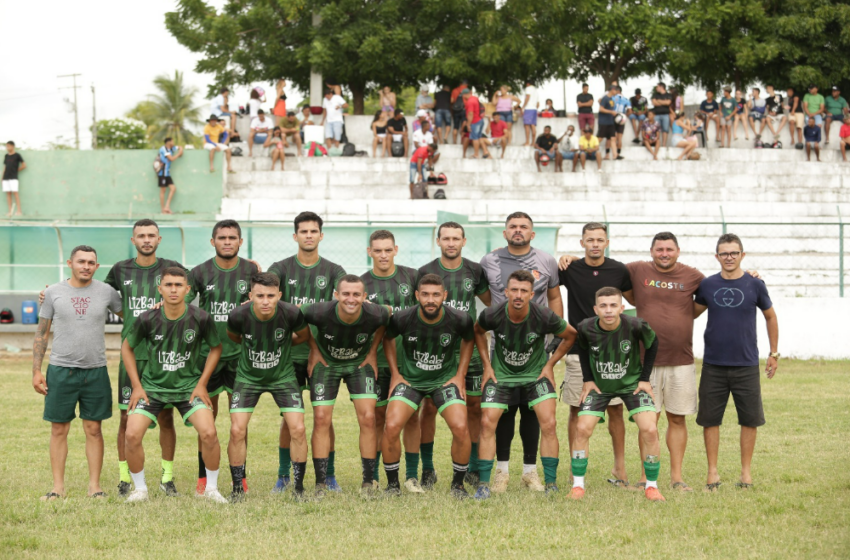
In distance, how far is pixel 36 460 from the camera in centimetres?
958

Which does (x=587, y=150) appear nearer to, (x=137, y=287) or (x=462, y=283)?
(x=462, y=283)

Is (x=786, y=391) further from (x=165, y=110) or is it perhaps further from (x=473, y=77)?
(x=165, y=110)

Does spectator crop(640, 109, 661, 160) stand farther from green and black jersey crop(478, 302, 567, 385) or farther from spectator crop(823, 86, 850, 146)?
green and black jersey crop(478, 302, 567, 385)

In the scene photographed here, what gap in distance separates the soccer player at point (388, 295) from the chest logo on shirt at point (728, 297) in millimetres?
2728

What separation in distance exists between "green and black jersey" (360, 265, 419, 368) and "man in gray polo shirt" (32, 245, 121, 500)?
237 centimetres

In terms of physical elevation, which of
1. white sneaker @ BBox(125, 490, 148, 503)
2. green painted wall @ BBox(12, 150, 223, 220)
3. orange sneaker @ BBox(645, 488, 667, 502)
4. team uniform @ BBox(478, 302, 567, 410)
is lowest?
orange sneaker @ BBox(645, 488, 667, 502)

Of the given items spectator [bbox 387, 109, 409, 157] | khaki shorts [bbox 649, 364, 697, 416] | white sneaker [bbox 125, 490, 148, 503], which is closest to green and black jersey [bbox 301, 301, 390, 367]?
white sneaker [bbox 125, 490, 148, 503]

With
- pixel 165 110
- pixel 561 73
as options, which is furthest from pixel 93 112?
pixel 561 73

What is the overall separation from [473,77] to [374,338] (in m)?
25.1

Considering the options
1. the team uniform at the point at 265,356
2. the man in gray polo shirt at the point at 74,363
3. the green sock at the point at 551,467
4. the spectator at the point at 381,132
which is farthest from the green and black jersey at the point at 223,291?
the spectator at the point at 381,132

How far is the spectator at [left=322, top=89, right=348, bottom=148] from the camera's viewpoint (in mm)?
24703

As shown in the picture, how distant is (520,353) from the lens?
8.04 meters

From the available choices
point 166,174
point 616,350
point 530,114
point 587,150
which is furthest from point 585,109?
point 616,350

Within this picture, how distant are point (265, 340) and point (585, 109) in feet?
63.4
